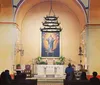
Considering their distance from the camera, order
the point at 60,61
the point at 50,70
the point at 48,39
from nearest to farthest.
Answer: the point at 50,70, the point at 60,61, the point at 48,39

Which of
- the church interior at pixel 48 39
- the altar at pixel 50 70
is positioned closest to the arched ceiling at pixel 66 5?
the church interior at pixel 48 39

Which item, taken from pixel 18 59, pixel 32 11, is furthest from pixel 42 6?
pixel 18 59

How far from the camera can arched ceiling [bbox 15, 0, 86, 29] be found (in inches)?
813

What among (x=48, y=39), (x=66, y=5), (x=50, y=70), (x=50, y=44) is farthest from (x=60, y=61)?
(x=66, y=5)

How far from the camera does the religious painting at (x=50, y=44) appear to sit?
23297 millimetres

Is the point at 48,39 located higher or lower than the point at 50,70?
higher

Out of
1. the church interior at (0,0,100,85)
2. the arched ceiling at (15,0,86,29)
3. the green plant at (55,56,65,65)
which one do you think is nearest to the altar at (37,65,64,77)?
the church interior at (0,0,100,85)

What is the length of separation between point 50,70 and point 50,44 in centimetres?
232

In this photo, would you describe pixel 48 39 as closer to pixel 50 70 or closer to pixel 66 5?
pixel 50 70

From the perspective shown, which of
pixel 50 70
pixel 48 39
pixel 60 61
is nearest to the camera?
pixel 50 70

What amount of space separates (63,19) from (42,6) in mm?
1959

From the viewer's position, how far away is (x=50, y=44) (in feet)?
77.2

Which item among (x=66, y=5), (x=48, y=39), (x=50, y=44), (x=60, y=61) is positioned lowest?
(x=60, y=61)

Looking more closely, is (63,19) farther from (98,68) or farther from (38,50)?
(98,68)
